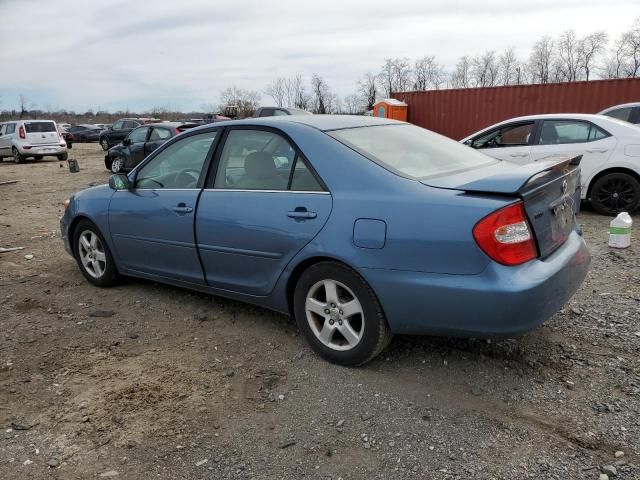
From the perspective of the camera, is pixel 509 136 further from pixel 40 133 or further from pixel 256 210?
pixel 40 133

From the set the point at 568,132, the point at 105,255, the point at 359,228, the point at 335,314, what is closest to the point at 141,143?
the point at 105,255

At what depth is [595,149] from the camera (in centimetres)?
732

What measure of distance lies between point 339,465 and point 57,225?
7.31 m

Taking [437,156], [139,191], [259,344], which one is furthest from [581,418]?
[139,191]


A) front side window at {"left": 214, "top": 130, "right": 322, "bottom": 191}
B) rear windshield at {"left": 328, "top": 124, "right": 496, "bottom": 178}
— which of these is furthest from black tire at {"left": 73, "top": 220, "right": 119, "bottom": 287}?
rear windshield at {"left": 328, "top": 124, "right": 496, "bottom": 178}

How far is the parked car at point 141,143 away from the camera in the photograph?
1380 centimetres

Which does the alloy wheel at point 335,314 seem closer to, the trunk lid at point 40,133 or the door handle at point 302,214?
the door handle at point 302,214

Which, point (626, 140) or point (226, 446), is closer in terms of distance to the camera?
point (226, 446)

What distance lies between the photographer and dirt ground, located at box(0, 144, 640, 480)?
244cm

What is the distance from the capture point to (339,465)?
7.93ft

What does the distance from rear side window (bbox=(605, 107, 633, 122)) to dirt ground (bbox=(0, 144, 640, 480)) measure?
654cm

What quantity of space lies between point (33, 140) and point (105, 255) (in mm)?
18711

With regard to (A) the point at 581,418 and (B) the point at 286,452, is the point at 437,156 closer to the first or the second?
(A) the point at 581,418

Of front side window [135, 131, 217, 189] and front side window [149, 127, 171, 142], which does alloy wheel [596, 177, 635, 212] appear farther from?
front side window [149, 127, 171, 142]
